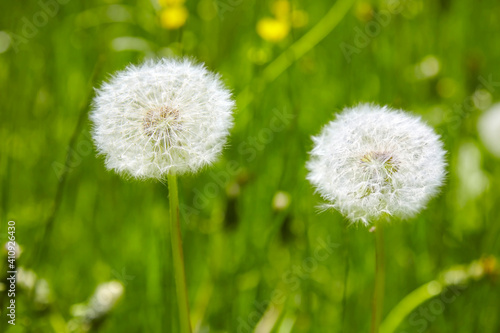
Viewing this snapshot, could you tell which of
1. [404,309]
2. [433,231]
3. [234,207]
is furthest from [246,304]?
[433,231]

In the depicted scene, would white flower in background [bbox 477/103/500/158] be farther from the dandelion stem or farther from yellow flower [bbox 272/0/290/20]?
the dandelion stem

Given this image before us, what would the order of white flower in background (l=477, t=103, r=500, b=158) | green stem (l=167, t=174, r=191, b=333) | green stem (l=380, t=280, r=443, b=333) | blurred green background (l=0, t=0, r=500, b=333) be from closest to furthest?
green stem (l=167, t=174, r=191, b=333)
green stem (l=380, t=280, r=443, b=333)
blurred green background (l=0, t=0, r=500, b=333)
white flower in background (l=477, t=103, r=500, b=158)

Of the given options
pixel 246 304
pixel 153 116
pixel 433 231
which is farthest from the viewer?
pixel 433 231

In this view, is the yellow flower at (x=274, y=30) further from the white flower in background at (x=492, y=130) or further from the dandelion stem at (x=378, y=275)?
the dandelion stem at (x=378, y=275)

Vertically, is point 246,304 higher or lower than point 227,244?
lower

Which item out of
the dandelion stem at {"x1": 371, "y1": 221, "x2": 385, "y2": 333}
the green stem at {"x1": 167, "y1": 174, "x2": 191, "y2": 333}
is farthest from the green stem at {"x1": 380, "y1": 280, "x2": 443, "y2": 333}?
the green stem at {"x1": 167, "y1": 174, "x2": 191, "y2": 333}

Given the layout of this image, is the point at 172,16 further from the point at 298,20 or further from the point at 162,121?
the point at 162,121

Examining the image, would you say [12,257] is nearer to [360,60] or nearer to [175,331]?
[175,331]
